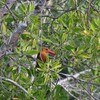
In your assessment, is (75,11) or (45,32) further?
(45,32)

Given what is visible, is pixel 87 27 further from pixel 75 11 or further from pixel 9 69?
pixel 9 69

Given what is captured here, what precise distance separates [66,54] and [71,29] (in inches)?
6.4

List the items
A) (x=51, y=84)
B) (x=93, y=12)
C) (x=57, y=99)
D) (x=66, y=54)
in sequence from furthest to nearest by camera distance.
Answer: (x=93, y=12) < (x=66, y=54) < (x=51, y=84) < (x=57, y=99)

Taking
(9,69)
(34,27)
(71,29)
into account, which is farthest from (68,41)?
(9,69)

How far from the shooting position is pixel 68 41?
2.21 meters

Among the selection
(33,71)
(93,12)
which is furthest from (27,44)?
(93,12)

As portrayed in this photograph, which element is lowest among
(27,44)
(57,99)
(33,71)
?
(57,99)

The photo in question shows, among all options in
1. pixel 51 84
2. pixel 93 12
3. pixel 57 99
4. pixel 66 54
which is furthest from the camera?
pixel 93 12

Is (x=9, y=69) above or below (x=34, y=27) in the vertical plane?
below

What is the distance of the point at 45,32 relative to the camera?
2.60 meters

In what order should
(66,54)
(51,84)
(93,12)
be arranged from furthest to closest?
(93,12) < (66,54) < (51,84)

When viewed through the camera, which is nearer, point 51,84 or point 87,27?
point 51,84

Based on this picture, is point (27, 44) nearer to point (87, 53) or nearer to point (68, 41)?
point (68, 41)

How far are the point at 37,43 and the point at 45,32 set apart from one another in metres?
0.38
